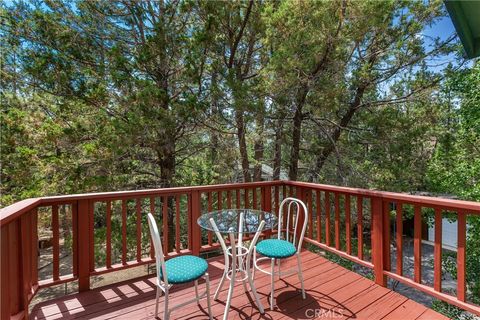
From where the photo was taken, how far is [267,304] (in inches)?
95.7

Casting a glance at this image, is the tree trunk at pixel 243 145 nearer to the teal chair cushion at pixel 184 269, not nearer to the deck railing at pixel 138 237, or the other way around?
the deck railing at pixel 138 237

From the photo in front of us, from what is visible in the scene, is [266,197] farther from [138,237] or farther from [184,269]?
[184,269]

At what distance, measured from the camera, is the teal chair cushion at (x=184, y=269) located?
193 cm

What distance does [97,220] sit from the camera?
7.29 metres

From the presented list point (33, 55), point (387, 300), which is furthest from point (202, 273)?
point (33, 55)

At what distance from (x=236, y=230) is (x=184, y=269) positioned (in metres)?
0.52

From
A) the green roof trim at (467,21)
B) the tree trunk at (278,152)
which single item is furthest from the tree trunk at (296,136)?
the green roof trim at (467,21)

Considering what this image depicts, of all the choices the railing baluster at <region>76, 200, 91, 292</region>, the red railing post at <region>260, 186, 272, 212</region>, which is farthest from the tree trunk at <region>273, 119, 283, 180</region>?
the railing baluster at <region>76, 200, 91, 292</region>

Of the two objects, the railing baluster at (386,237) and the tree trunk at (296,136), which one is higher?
the tree trunk at (296,136)

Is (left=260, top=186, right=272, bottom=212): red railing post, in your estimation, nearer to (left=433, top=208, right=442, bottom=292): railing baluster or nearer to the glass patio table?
the glass patio table

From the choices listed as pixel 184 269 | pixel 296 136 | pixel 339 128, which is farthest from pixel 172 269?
pixel 339 128

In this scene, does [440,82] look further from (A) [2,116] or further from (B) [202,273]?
(A) [2,116]

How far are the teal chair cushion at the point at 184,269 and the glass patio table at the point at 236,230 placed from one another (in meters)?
0.25

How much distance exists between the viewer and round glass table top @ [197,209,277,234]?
2293 mm
